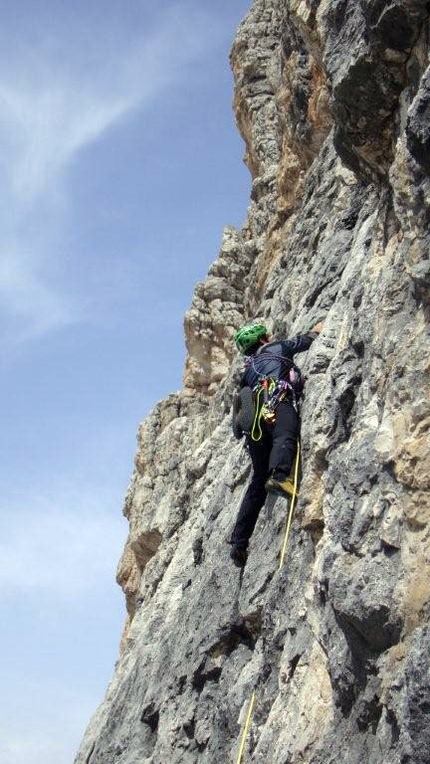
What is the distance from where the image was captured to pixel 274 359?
447 inches

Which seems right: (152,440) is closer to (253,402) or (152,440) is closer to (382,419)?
(253,402)

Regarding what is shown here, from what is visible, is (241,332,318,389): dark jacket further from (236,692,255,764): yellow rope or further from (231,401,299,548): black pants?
(236,692,255,764): yellow rope

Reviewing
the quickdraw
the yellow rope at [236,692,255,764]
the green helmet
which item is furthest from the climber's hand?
the yellow rope at [236,692,255,764]

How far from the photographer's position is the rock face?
723 cm

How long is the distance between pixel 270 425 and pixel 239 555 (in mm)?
1693

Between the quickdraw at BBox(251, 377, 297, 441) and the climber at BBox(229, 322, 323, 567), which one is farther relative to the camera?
the quickdraw at BBox(251, 377, 297, 441)

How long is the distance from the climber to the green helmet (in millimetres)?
501

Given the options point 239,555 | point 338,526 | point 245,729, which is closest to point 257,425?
point 239,555

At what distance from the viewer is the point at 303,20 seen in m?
12.9

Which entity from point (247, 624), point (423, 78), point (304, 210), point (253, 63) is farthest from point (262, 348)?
point (253, 63)

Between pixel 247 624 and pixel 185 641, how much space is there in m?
1.94

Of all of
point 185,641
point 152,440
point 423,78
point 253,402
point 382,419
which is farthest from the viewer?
point 152,440

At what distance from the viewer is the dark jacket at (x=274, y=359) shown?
11.2 m

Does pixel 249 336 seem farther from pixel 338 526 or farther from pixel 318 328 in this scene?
pixel 338 526
